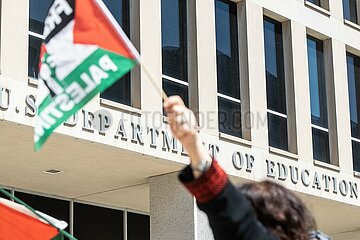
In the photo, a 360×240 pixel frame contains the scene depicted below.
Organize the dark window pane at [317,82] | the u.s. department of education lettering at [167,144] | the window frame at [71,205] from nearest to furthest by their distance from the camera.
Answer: the u.s. department of education lettering at [167,144] < the window frame at [71,205] < the dark window pane at [317,82]

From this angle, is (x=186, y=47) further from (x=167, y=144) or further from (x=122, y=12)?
(x=167, y=144)

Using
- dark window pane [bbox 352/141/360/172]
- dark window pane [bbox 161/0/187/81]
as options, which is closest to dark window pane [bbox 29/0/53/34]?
dark window pane [bbox 161/0/187/81]

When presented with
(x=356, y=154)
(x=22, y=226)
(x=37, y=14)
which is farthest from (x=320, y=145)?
(x=22, y=226)

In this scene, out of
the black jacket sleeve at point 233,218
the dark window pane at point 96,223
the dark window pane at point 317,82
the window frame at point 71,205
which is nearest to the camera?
the black jacket sleeve at point 233,218

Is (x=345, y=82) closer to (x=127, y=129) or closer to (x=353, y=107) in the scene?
(x=353, y=107)

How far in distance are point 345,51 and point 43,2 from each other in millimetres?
8190

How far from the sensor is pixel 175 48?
16.2 metres

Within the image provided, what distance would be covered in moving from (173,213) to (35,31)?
3.99m

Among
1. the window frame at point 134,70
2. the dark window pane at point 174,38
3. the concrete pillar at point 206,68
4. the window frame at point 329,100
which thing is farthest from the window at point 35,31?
the window frame at point 329,100

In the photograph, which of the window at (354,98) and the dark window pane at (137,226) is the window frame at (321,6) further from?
the dark window pane at (137,226)

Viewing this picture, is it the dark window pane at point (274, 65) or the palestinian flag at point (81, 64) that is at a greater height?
the dark window pane at point (274, 65)

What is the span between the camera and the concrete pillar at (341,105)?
763 inches

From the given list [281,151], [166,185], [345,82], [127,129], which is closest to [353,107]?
[345,82]

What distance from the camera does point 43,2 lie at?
552 inches
